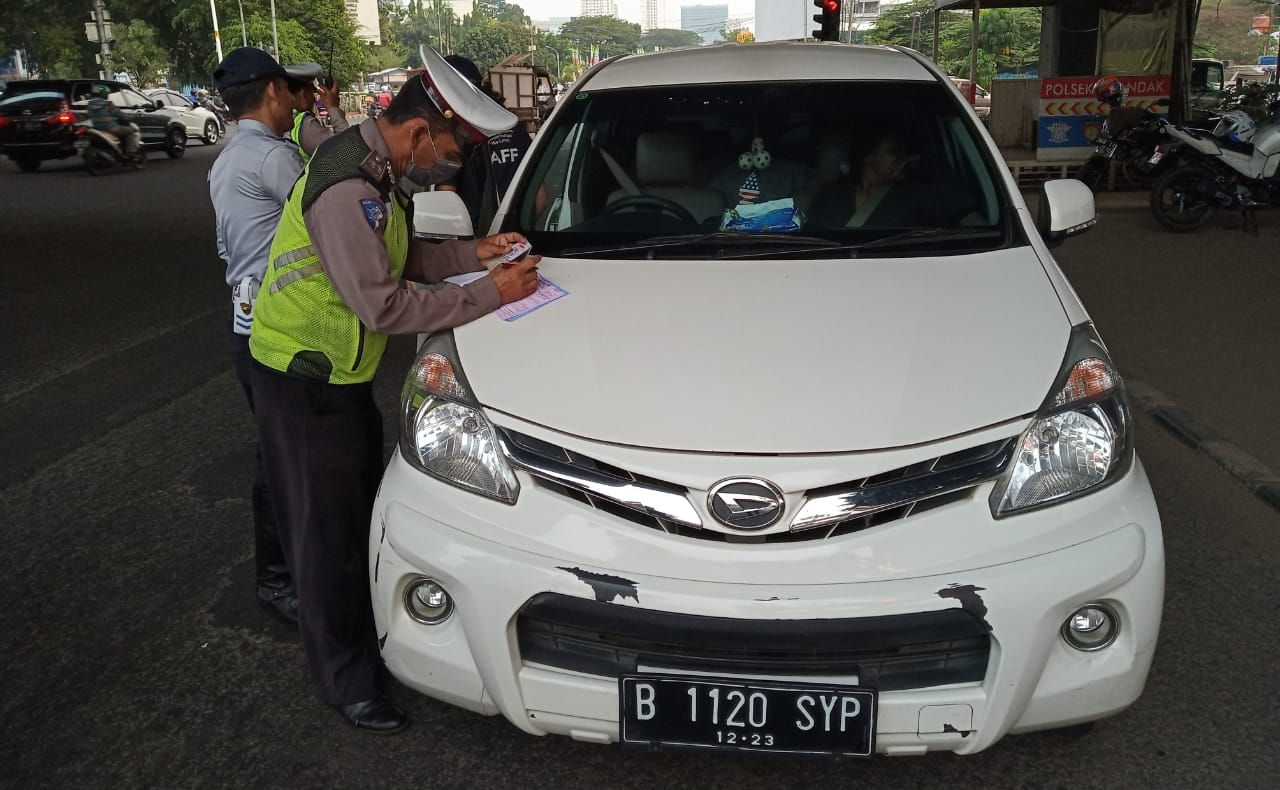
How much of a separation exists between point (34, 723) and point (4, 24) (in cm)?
6559

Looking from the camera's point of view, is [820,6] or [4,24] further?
[4,24]

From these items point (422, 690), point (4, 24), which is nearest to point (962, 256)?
point (422, 690)

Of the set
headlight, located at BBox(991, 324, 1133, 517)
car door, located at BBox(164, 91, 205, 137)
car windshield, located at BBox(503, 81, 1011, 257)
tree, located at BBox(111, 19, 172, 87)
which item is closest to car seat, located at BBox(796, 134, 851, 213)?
car windshield, located at BBox(503, 81, 1011, 257)

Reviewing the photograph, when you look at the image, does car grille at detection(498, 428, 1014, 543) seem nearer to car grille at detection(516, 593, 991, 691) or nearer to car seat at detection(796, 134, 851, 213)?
car grille at detection(516, 593, 991, 691)

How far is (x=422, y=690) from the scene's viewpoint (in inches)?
96.4

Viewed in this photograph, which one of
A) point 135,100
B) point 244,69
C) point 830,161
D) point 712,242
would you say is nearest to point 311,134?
point 244,69

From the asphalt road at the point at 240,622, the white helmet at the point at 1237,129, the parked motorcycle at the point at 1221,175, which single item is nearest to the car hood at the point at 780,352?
the asphalt road at the point at 240,622

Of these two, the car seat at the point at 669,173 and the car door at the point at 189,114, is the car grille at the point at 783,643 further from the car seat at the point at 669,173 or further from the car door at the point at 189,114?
the car door at the point at 189,114

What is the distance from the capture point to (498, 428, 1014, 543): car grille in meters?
2.16

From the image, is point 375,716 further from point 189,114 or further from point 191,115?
point 191,115

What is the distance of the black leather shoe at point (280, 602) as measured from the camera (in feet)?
11.0

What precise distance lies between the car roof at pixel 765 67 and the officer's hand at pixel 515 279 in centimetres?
131

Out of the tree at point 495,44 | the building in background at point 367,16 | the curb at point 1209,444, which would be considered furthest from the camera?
the tree at point 495,44

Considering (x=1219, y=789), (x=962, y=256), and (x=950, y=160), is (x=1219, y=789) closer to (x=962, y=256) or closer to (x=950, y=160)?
(x=962, y=256)
